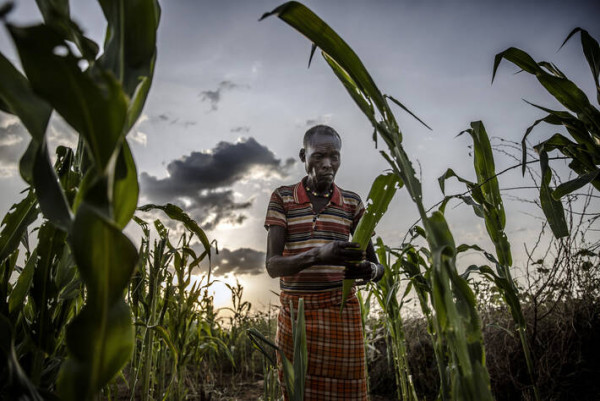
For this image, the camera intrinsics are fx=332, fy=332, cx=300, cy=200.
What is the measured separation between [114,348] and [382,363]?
3149 mm

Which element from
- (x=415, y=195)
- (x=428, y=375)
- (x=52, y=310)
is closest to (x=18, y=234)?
(x=52, y=310)

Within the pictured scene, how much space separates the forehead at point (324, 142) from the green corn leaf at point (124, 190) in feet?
4.24

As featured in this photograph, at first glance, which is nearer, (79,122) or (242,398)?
(79,122)

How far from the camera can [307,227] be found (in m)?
1.54

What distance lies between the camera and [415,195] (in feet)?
1.59

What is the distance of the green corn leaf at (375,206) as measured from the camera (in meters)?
0.76

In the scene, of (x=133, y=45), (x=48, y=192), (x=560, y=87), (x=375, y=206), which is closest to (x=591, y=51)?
(x=560, y=87)

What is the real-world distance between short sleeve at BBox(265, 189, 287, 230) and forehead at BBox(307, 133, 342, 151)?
30 centimetres

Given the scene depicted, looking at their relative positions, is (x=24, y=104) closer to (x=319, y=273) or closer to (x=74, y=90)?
(x=74, y=90)

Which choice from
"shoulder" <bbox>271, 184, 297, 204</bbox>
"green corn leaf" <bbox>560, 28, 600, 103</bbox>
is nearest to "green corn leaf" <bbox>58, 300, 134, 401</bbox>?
"green corn leaf" <bbox>560, 28, 600, 103</bbox>

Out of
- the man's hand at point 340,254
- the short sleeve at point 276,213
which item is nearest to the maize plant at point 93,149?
the man's hand at point 340,254

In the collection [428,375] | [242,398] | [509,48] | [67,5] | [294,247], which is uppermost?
[509,48]

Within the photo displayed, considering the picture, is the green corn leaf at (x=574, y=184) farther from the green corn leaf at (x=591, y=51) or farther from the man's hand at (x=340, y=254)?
the man's hand at (x=340, y=254)

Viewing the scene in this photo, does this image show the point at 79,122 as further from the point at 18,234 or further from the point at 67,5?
the point at 18,234
